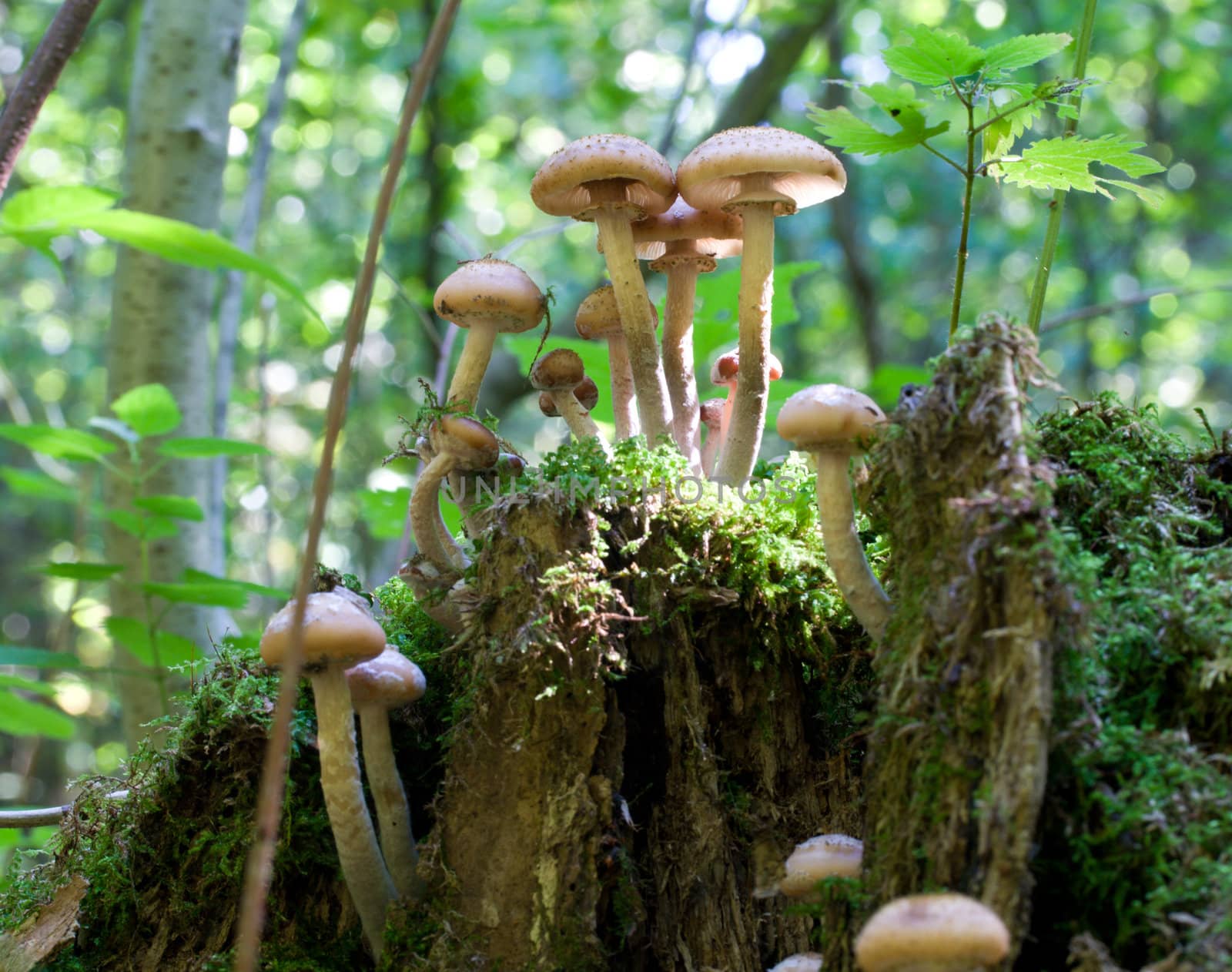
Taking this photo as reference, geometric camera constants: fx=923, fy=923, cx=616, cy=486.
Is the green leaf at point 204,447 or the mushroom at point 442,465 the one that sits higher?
the green leaf at point 204,447

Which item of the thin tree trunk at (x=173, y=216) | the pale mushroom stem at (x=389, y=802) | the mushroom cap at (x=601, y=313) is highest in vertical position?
the thin tree trunk at (x=173, y=216)

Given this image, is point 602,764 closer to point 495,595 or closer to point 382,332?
point 495,595

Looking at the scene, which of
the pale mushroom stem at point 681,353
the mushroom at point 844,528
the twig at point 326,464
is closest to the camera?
the twig at point 326,464

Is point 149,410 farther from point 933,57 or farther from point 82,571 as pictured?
point 933,57

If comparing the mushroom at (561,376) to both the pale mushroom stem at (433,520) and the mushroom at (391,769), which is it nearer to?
the pale mushroom stem at (433,520)

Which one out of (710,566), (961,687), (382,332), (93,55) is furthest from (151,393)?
(93,55)

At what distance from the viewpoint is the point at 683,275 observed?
3.51 m

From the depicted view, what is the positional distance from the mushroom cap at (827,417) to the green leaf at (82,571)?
2.27m

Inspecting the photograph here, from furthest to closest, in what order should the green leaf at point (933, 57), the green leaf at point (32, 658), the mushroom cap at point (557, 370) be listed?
the mushroom cap at point (557, 370) → the green leaf at point (933, 57) → the green leaf at point (32, 658)

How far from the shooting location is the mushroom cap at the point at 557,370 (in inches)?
125

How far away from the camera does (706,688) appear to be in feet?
8.97

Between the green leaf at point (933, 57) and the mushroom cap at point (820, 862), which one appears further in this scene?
the green leaf at point (933, 57)

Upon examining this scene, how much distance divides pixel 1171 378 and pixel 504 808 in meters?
22.4

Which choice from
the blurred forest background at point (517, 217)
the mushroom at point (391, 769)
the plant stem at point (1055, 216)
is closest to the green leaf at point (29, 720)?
the mushroom at point (391, 769)
